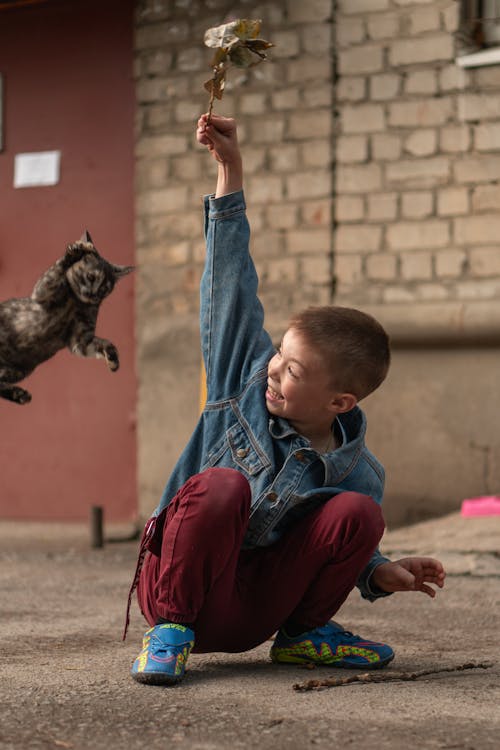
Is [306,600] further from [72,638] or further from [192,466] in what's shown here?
[72,638]

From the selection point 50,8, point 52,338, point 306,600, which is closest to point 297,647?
point 306,600

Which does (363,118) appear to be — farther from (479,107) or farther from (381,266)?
(381,266)

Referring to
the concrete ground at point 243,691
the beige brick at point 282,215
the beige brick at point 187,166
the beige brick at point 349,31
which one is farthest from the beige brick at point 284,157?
the concrete ground at point 243,691

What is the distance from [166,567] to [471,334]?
4.58 meters

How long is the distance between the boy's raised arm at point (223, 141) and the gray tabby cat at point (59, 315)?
62cm

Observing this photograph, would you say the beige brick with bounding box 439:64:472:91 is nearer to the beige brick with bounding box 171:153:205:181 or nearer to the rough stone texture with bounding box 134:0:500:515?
the rough stone texture with bounding box 134:0:500:515

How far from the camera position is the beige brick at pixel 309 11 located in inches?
282

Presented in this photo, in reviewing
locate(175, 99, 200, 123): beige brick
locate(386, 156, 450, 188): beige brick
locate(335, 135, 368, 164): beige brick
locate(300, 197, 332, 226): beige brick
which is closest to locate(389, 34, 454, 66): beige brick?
locate(335, 135, 368, 164): beige brick

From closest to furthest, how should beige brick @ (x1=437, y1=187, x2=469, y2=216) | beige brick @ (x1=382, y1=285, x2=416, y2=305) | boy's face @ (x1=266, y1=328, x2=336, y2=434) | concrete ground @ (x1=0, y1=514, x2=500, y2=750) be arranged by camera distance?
concrete ground @ (x1=0, y1=514, x2=500, y2=750) → boy's face @ (x1=266, y1=328, x2=336, y2=434) → beige brick @ (x1=437, y1=187, x2=469, y2=216) → beige brick @ (x1=382, y1=285, x2=416, y2=305)

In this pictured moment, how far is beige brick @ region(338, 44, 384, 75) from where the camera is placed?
707cm

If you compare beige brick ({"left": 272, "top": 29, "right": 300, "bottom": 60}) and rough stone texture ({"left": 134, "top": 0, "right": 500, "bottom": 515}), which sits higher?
beige brick ({"left": 272, "top": 29, "right": 300, "bottom": 60})

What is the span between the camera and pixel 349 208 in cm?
716

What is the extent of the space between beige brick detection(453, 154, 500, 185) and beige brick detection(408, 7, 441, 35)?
85 centimetres

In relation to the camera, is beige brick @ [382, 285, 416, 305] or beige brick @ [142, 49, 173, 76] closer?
beige brick @ [382, 285, 416, 305]
